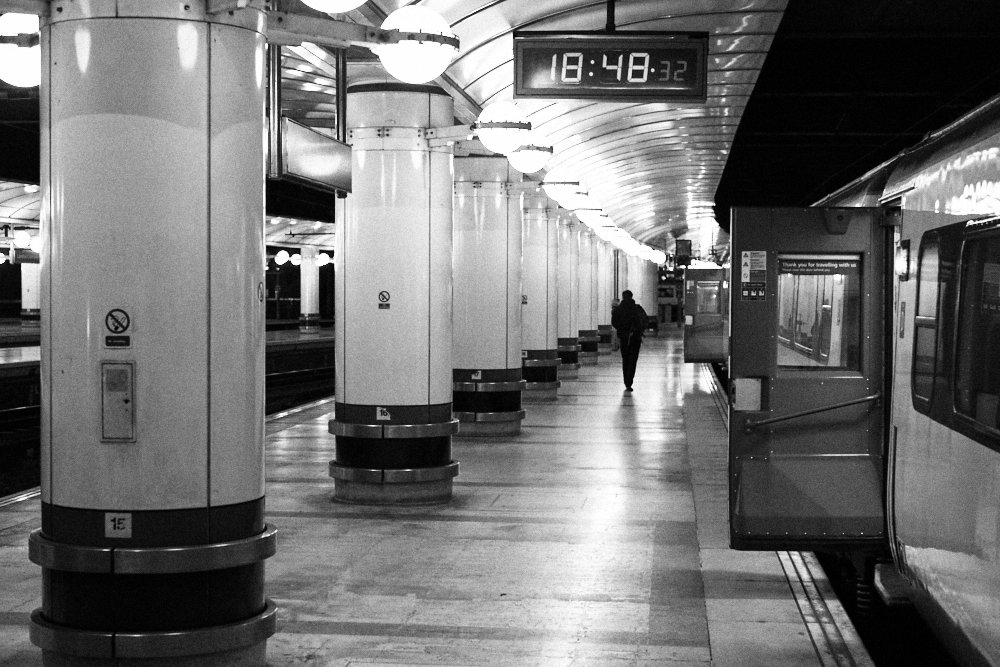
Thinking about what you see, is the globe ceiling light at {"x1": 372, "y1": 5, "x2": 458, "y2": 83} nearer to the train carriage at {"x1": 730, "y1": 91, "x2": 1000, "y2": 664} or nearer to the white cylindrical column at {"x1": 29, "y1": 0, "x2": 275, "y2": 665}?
the white cylindrical column at {"x1": 29, "y1": 0, "x2": 275, "y2": 665}

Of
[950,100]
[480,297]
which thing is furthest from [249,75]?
[950,100]

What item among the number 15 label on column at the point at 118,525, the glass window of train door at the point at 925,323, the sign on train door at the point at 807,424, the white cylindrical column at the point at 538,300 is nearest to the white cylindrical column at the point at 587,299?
the white cylindrical column at the point at 538,300

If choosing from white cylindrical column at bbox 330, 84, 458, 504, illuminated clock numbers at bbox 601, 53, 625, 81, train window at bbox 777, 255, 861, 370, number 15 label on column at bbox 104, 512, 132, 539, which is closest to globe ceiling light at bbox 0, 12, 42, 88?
number 15 label on column at bbox 104, 512, 132, 539

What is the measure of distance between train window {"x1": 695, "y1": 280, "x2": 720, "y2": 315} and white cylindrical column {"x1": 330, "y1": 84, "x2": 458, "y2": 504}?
67.9ft

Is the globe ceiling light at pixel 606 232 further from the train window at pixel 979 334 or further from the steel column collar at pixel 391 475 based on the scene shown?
the train window at pixel 979 334

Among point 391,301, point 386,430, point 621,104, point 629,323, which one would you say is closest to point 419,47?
point 391,301

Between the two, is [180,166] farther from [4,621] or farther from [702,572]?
[702,572]

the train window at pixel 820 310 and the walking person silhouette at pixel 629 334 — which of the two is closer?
the train window at pixel 820 310

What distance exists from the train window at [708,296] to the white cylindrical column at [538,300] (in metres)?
9.65

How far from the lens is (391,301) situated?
10875 mm

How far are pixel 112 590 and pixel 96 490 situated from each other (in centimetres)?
41

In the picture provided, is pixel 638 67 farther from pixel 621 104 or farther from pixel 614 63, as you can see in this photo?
pixel 621 104

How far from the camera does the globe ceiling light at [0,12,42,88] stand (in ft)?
18.7

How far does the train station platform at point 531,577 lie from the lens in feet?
21.2
